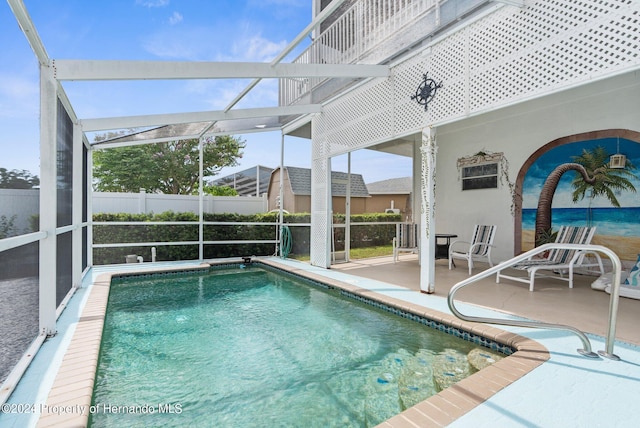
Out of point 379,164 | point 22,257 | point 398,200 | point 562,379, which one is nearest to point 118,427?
point 22,257

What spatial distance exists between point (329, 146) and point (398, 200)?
1574 cm

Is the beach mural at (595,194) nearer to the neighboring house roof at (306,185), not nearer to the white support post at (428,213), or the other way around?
the white support post at (428,213)

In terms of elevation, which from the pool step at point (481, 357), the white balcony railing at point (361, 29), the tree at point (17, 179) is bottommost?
the pool step at point (481, 357)

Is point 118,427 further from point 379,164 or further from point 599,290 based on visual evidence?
point 379,164

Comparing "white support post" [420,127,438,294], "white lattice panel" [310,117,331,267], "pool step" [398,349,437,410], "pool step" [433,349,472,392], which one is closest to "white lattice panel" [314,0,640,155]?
"white support post" [420,127,438,294]

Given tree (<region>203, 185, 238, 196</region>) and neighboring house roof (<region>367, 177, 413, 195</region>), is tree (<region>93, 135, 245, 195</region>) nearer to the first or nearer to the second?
tree (<region>203, 185, 238, 196</region>)

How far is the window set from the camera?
7703mm

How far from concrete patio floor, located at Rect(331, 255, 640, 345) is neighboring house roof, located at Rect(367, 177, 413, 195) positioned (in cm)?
1484

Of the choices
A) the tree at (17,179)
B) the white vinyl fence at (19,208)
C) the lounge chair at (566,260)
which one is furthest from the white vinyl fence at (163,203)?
the lounge chair at (566,260)

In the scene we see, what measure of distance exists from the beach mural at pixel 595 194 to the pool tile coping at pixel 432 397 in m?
4.19

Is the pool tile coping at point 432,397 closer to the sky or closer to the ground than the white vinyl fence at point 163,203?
closer to the ground

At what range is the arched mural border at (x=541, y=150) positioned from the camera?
18.7 feet

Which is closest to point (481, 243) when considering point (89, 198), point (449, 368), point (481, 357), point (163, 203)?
point (481, 357)

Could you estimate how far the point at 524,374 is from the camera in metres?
2.52
